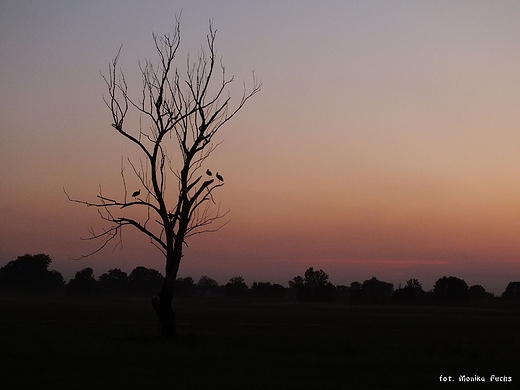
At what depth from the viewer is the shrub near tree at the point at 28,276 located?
148 metres

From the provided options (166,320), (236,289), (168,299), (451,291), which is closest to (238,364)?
(166,320)

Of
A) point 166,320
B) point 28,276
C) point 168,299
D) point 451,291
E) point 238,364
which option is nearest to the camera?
point 238,364

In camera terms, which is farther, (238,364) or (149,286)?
(149,286)

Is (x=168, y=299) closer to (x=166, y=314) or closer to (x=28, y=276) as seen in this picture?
(x=166, y=314)

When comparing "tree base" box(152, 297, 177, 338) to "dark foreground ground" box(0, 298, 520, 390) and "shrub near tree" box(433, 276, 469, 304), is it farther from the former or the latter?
"shrub near tree" box(433, 276, 469, 304)

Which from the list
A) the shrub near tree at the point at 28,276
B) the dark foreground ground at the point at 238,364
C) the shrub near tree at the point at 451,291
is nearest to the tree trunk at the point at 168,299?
the dark foreground ground at the point at 238,364

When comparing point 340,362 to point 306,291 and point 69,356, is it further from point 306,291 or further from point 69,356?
point 306,291

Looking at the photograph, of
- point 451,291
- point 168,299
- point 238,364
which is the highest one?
point 451,291

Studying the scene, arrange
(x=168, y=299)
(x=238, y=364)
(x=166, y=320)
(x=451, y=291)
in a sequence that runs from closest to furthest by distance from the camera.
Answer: (x=238, y=364)
(x=166, y=320)
(x=168, y=299)
(x=451, y=291)

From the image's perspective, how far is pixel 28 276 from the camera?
149500 millimetres

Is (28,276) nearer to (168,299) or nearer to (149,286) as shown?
(149,286)

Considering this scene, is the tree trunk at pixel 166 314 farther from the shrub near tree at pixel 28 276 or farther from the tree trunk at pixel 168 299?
the shrub near tree at pixel 28 276

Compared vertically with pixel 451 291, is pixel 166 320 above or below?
below

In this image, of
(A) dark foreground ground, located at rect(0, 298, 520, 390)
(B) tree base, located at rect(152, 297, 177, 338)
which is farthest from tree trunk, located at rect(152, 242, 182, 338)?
(A) dark foreground ground, located at rect(0, 298, 520, 390)
